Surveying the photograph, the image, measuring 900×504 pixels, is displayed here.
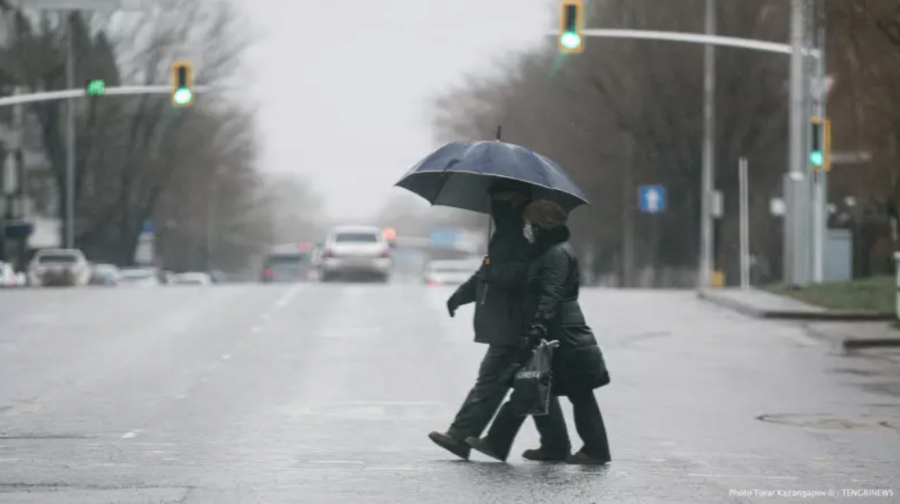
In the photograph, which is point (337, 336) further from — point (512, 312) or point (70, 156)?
point (70, 156)

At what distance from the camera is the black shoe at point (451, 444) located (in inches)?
536

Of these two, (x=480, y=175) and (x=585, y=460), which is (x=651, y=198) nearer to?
(x=480, y=175)

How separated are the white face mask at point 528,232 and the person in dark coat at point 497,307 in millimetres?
61

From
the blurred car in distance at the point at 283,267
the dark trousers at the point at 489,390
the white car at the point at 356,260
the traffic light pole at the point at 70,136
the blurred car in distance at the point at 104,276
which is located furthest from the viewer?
the blurred car in distance at the point at 283,267

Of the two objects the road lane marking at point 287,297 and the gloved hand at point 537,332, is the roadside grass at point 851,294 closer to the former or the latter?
the road lane marking at point 287,297

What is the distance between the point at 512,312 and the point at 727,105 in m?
47.8

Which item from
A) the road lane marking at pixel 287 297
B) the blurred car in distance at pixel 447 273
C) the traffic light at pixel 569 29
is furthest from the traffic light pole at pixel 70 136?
the traffic light at pixel 569 29

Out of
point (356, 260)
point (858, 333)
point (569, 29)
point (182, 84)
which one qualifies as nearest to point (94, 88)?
point (182, 84)

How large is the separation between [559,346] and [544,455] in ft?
2.83

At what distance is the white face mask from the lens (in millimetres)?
13625

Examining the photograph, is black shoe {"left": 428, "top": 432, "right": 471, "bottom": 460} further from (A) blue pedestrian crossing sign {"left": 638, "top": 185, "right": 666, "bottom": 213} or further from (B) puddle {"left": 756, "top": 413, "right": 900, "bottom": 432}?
(A) blue pedestrian crossing sign {"left": 638, "top": 185, "right": 666, "bottom": 213}

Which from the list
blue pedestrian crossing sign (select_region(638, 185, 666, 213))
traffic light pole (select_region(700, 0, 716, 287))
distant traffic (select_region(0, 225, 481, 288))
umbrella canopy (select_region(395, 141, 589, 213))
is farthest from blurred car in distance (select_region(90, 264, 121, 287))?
umbrella canopy (select_region(395, 141, 589, 213))

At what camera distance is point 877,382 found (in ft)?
72.8

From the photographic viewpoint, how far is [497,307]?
1346cm
